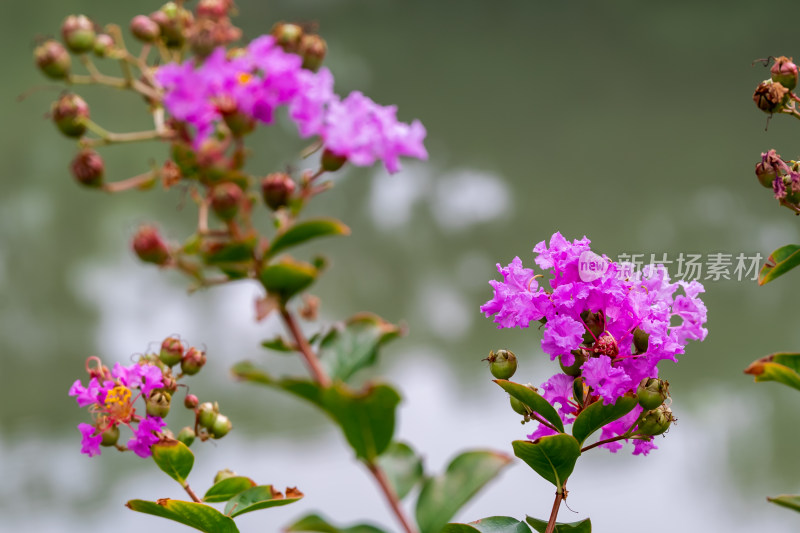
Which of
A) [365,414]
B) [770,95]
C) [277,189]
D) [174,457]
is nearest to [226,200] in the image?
[277,189]

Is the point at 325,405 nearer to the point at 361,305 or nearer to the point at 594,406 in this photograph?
the point at 594,406

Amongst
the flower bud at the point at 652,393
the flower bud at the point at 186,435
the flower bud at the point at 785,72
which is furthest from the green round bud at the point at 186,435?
the flower bud at the point at 785,72

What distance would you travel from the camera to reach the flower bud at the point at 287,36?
48cm

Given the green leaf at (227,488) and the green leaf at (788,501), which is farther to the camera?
the green leaf at (227,488)

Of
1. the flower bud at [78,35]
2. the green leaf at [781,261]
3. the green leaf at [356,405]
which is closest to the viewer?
the green leaf at [356,405]

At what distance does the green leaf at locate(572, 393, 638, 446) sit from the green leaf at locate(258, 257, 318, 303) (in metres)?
0.25

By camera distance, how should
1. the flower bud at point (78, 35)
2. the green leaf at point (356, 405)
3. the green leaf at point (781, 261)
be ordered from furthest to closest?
1. the green leaf at point (781, 261)
2. the flower bud at point (78, 35)
3. the green leaf at point (356, 405)

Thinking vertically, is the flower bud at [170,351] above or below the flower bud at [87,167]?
below

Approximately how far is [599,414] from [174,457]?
311mm

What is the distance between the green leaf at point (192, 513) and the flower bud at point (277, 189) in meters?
0.24

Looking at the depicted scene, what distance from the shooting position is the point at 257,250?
44 centimetres

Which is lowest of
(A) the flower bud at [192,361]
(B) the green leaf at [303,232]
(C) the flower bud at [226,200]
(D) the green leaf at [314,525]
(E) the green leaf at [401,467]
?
(D) the green leaf at [314,525]

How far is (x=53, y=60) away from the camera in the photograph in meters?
0.49

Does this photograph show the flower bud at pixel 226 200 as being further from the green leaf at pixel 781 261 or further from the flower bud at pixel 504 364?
the green leaf at pixel 781 261
